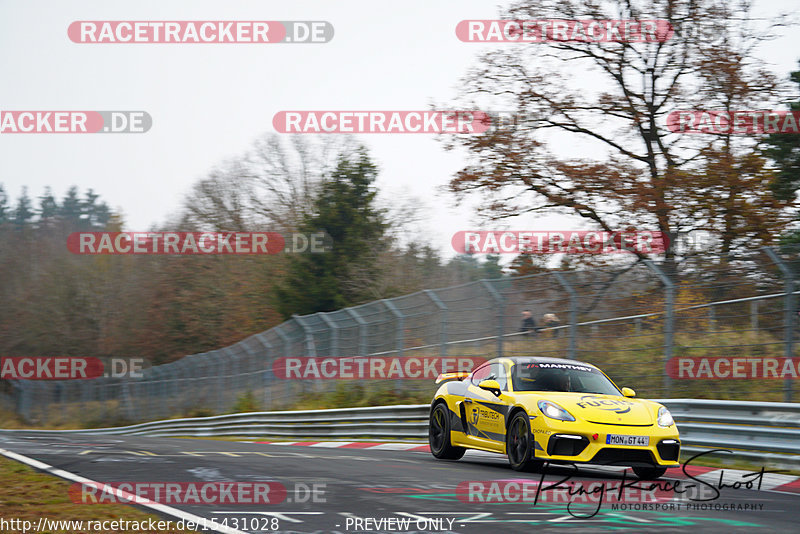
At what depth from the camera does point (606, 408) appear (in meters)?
9.21

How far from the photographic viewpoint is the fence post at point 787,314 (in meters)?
10.8

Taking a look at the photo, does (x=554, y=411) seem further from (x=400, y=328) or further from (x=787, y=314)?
(x=400, y=328)

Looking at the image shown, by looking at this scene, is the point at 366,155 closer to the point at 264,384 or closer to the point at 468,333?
the point at 264,384

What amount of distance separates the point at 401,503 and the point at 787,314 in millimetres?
6698

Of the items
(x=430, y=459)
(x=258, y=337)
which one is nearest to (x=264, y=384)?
(x=258, y=337)

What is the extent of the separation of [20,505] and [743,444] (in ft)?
24.7

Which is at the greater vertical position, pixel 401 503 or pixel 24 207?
pixel 24 207

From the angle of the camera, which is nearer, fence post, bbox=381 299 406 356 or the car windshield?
the car windshield

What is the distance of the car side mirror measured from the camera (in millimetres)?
10070

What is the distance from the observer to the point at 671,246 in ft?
72.0

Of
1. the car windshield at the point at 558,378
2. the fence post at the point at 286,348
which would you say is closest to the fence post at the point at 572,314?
the car windshield at the point at 558,378
